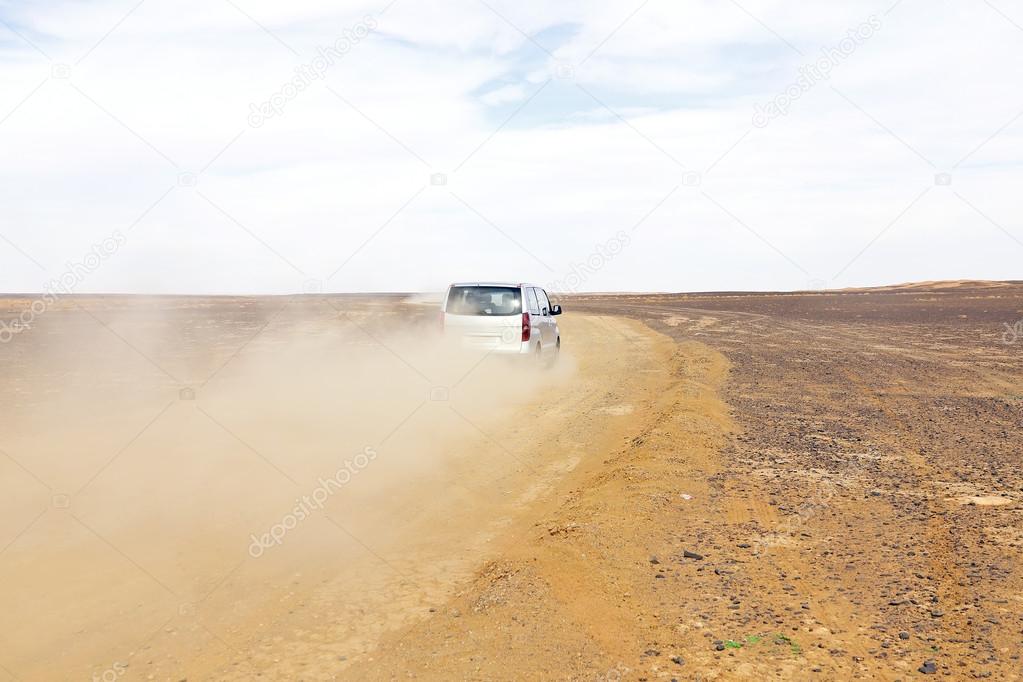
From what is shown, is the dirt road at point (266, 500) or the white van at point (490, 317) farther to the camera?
the white van at point (490, 317)

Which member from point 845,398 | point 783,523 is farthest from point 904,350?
point 783,523

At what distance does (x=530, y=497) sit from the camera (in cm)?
806

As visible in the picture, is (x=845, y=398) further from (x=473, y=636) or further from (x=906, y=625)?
(x=473, y=636)

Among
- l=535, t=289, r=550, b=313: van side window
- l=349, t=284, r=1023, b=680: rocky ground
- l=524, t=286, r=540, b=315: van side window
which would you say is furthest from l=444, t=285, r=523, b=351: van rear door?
l=349, t=284, r=1023, b=680: rocky ground

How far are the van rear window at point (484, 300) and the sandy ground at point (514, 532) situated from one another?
1.48m

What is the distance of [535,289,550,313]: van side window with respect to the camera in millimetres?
17234

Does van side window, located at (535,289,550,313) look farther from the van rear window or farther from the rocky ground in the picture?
the rocky ground

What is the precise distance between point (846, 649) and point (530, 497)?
150 inches

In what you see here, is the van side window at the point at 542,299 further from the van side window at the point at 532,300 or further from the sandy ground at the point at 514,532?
the sandy ground at the point at 514,532

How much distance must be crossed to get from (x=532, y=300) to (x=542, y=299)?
3.85ft

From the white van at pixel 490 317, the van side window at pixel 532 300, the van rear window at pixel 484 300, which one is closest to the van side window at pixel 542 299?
the van side window at pixel 532 300

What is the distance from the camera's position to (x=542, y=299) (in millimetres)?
17672

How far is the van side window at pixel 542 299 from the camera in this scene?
1723 cm

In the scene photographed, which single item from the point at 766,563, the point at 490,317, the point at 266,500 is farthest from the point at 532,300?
the point at 766,563
